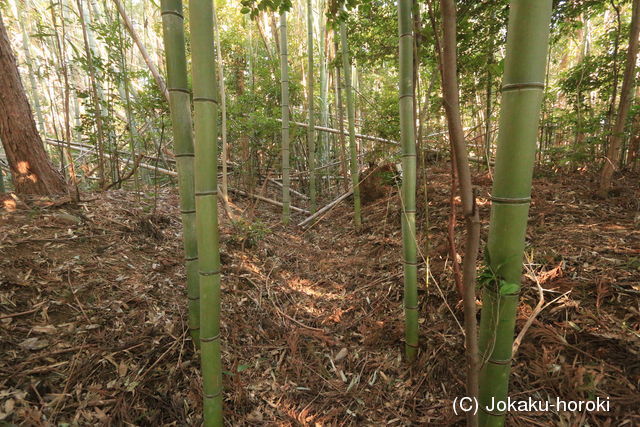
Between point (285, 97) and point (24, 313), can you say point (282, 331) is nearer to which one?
point (24, 313)

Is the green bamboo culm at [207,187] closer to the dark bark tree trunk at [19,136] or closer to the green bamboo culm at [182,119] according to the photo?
the green bamboo culm at [182,119]

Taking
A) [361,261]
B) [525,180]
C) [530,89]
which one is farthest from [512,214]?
[361,261]

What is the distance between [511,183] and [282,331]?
1727mm

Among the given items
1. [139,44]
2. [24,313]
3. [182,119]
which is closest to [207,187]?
[182,119]

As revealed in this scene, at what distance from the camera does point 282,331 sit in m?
2.12

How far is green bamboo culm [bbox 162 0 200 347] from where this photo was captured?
48.9 inches

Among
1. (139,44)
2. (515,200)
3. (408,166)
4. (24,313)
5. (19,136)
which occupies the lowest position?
(24,313)

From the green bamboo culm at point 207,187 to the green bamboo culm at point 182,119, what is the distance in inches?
10.5

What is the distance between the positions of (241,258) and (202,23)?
2.13 meters

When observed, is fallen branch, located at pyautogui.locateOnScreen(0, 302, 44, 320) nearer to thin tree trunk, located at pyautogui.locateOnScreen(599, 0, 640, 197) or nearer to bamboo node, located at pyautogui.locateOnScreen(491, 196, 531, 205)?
bamboo node, located at pyautogui.locateOnScreen(491, 196, 531, 205)

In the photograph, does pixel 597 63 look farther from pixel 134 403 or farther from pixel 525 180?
pixel 134 403

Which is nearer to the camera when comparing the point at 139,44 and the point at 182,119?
the point at 182,119

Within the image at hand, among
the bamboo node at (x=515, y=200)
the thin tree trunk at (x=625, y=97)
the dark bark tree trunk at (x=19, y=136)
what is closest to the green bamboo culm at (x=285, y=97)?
the dark bark tree trunk at (x=19, y=136)

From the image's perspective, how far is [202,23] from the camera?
40.0 inches
